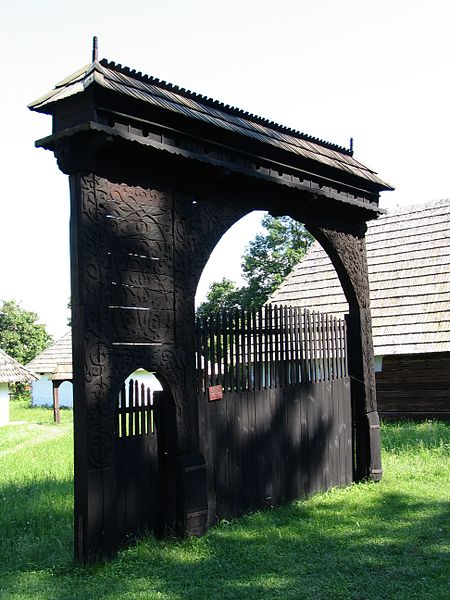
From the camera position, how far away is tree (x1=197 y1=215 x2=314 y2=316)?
38.8 m

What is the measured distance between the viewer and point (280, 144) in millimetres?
7117

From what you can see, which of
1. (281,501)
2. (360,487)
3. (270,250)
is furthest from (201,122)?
(270,250)

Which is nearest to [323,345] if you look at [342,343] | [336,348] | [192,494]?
[336,348]

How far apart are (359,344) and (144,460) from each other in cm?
384

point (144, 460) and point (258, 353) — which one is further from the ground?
point (258, 353)

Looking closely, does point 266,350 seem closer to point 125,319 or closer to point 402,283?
point 125,319

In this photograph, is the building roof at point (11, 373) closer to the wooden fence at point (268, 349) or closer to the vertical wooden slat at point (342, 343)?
the vertical wooden slat at point (342, 343)

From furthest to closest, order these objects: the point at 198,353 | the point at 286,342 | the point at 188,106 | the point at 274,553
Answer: the point at 286,342, the point at 198,353, the point at 188,106, the point at 274,553

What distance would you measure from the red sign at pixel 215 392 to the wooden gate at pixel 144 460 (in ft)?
1.98

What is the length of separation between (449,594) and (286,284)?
49.4 ft

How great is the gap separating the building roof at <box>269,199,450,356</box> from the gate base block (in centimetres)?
985

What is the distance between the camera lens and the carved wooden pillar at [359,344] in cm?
866

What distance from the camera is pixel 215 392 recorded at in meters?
6.71

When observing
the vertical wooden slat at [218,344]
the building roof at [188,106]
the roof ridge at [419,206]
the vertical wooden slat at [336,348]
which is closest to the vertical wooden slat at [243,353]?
the vertical wooden slat at [218,344]
